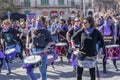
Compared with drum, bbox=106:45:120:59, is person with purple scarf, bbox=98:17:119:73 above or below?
above

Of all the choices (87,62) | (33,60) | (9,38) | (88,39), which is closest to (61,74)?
(9,38)

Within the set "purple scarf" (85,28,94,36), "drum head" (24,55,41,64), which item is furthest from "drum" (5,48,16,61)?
"purple scarf" (85,28,94,36)

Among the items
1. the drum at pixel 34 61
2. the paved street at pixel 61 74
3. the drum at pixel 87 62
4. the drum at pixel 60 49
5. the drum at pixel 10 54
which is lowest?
the paved street at pixel 61 74

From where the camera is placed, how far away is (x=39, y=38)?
29.0 feet

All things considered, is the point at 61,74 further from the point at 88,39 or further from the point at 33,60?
the point at 88,39

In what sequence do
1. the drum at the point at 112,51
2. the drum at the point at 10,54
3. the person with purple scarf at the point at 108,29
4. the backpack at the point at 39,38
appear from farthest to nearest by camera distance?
1. the person with purple scarf at the point at 108,29
2. the drum at the point at 10,54
3. the drum at the point at 112,51
4. the backpack at the point at 39,38

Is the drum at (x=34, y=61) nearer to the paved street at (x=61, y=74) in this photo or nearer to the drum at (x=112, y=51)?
the paved street at (x=61, y=74)

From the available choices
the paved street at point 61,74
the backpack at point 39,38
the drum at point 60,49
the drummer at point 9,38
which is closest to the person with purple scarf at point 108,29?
the paved street at point 61,74

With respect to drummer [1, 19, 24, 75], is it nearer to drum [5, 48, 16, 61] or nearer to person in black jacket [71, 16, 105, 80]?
drum [5, 48, 16, 61]

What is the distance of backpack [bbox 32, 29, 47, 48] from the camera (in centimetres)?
887

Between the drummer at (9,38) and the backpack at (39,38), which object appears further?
the drummer at (9,38)

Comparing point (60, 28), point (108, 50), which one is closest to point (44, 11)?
point (60, 28)

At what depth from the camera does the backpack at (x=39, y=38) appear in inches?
349

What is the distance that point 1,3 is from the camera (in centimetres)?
5275
